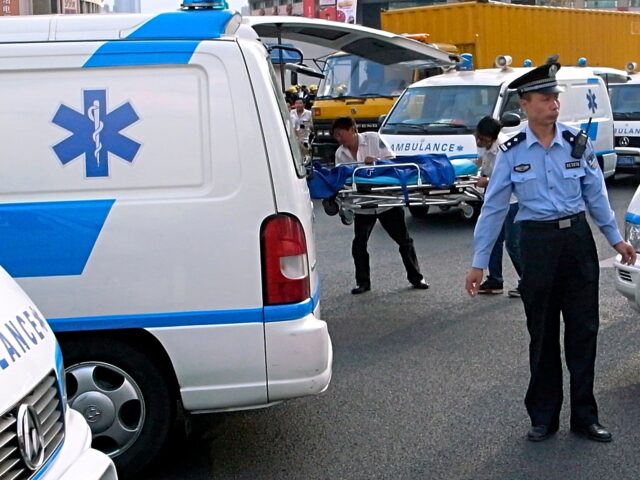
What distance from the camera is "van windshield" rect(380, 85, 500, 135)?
528 inches

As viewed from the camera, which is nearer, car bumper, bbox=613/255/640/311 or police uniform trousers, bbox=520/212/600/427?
police uniform trousers, bbox=520/212/600/427

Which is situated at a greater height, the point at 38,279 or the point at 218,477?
the point at 38,279

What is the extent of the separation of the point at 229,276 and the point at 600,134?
11812 millimetres

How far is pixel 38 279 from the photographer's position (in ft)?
14.7

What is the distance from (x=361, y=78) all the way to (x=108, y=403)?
13.9 m

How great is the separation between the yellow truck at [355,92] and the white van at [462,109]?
2471 millimetres

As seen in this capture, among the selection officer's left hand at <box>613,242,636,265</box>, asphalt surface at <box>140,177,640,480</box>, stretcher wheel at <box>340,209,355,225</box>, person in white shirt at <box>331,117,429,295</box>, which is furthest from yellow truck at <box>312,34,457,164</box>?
officer's left hand at <box>613,242,636,265</box>

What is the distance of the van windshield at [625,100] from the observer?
1725cm

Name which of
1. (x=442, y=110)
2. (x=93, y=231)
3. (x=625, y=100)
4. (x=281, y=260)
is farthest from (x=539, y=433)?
(x=625, y=100)

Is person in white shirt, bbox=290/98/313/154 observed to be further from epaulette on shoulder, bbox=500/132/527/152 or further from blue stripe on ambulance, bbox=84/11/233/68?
blue stripe on ambulance, bbox=84/11/233/68

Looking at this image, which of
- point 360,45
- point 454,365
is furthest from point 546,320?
point 360,45

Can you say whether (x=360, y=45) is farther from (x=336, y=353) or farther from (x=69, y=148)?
(x=69, y=148)

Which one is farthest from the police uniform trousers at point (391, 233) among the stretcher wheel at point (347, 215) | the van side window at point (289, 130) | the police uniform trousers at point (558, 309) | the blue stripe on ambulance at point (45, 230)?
the blue stripe on ambulance at point (45, 230)

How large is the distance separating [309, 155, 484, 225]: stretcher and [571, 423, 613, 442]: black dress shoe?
11.9 ft
